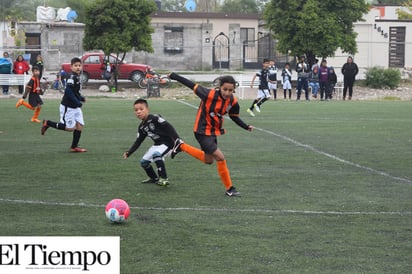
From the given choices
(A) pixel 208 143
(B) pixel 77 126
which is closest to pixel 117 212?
(A) pixel 208 143

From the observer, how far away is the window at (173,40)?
5625 cm

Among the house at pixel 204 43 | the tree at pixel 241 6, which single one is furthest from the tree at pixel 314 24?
the tree at pixel 241 6

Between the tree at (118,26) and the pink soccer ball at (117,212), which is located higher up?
the tree at (118,26)

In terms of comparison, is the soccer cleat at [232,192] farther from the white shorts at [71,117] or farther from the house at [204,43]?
the house at [204,43]

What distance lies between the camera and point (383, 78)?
1740 inches

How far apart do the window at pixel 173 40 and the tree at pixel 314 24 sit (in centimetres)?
1408

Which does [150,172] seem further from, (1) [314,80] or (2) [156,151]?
(1) [314,80]

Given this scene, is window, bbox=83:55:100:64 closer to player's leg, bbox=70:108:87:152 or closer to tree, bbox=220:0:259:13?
player's leg, bbox=70:108:87:152

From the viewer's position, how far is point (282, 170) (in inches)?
531

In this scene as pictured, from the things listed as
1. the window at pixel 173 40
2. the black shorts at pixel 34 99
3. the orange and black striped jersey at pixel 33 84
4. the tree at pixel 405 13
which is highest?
the tree at pixel 405 13

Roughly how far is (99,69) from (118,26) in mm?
3175

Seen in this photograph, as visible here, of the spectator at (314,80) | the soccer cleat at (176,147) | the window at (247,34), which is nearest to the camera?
the soccer cleat at (176,147)

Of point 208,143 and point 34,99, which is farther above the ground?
point 208,143

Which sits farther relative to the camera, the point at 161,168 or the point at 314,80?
the point at 314,80
